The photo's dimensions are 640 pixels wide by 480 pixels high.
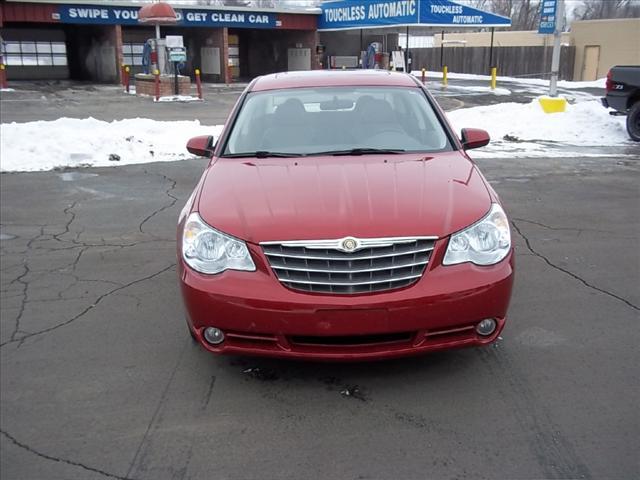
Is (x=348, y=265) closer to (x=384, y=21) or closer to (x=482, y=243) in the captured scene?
(x=482, y=243)

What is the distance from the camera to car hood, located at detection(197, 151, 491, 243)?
132 inches

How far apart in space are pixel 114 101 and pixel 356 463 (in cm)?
2239

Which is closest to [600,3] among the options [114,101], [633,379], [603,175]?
→ [114,101]

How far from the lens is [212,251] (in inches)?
→ 136

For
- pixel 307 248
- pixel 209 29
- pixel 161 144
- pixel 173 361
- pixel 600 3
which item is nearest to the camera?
pixel 307 248

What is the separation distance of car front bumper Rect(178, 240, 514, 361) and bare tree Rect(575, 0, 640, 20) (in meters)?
96.2

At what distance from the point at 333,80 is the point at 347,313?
272cm

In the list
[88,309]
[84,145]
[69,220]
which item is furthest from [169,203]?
[84,145]

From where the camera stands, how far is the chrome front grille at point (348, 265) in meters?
3.27

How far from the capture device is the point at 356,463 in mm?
2906

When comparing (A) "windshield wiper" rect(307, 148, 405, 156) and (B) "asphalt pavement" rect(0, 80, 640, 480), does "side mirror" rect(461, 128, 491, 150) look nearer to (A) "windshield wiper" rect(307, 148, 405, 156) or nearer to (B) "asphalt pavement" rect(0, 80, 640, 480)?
(A) "windshield wiper" rect(307, 148, 405, 156)

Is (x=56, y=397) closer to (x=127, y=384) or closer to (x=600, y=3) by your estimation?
(x=127, y=384)

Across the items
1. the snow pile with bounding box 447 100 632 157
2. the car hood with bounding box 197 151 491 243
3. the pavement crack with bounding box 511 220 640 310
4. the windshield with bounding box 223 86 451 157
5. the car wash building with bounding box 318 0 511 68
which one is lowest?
the pavement crack with bounding box 511 220 640 310

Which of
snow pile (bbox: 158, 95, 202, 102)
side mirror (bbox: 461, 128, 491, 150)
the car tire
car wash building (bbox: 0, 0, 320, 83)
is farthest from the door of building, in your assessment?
side mirror (bbox: 461, 128, 491, 150)
